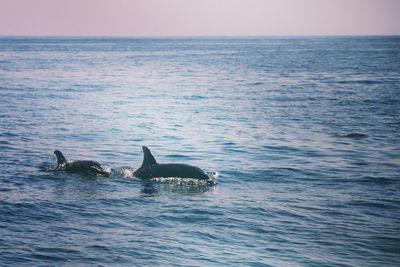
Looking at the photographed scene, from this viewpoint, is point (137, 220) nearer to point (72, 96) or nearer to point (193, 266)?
point (193, 266)

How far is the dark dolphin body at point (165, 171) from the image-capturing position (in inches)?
717

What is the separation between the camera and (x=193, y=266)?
35.9ft

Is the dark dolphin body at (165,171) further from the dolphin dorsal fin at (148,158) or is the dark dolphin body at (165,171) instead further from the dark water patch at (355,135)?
the dark water patch at (355,135)

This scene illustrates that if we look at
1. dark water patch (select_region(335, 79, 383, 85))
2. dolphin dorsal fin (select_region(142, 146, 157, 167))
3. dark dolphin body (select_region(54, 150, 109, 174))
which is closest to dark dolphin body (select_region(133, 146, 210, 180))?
dolphin dorsal fin (select_region(142, 146, 157, 167))

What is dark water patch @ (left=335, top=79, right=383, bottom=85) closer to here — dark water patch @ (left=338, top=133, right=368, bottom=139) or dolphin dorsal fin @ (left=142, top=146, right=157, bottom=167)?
dark water patch @ (left=338, top=133, right=368, bottom=139)

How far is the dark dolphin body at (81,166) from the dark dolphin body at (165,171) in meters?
1.41

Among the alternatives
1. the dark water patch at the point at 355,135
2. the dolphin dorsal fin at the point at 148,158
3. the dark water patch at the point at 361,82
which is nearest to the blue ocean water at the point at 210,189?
the dark water patch at the point at 355,135

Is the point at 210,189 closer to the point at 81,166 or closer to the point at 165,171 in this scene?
the point at 165,171

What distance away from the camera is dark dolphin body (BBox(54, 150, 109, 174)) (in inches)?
749

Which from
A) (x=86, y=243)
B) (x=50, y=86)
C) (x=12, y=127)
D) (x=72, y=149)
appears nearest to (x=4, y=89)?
(x=50, y=86)

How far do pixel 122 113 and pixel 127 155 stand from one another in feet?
51.1

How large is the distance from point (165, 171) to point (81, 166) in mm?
3362

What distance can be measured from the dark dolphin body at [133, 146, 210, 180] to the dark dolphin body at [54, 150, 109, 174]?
1411 mm

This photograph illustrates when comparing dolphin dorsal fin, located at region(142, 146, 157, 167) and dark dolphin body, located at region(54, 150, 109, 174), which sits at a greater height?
dolphin dorsal fin, located at region(142, 146, 157, 167)
